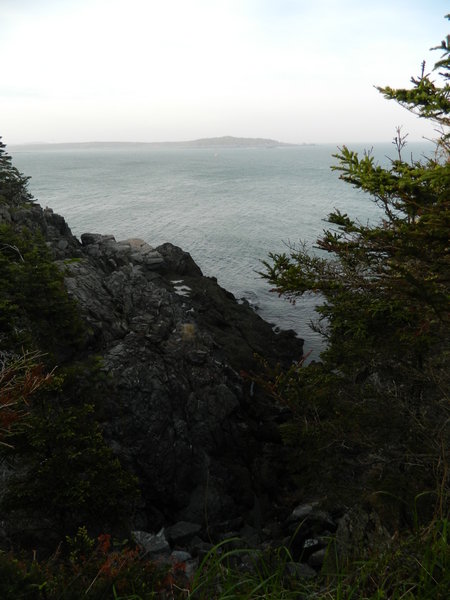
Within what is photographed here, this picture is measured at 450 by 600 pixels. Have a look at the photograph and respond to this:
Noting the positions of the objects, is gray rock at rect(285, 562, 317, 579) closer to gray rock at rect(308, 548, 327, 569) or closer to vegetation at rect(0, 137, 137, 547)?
gray rock at rect(308, 548, 327, 569)

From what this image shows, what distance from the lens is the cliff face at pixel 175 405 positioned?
16.3 m

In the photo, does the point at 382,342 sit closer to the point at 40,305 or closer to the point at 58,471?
the point at 58,471

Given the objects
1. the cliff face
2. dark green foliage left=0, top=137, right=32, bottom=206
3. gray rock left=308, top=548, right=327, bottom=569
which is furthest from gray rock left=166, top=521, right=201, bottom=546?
dark green foliage left=0, top=137, right=32, bottom=206

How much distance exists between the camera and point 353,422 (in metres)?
11.1

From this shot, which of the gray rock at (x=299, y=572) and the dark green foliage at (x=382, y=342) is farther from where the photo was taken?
the dark green foliage at (x=382, y=342)

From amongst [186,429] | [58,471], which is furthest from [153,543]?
[186,429]

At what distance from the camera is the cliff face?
643 inches

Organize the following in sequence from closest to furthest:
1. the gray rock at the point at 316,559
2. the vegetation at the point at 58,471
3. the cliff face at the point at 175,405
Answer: the vegetation at the point at 58,471, the gray rock at the point at 316,559, the cliff face at the point at 175,405

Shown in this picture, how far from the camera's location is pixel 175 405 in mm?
18125

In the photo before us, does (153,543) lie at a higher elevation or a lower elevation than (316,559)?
lower

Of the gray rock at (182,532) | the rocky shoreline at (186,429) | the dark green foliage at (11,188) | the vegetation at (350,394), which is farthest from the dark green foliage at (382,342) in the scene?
the dark green foliage at (11,188)

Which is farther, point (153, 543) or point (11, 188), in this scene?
point (11, 188)

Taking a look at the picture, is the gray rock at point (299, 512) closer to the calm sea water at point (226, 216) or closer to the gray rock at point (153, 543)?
the gray rock at point (153, 543)

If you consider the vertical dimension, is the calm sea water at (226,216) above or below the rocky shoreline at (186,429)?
above
